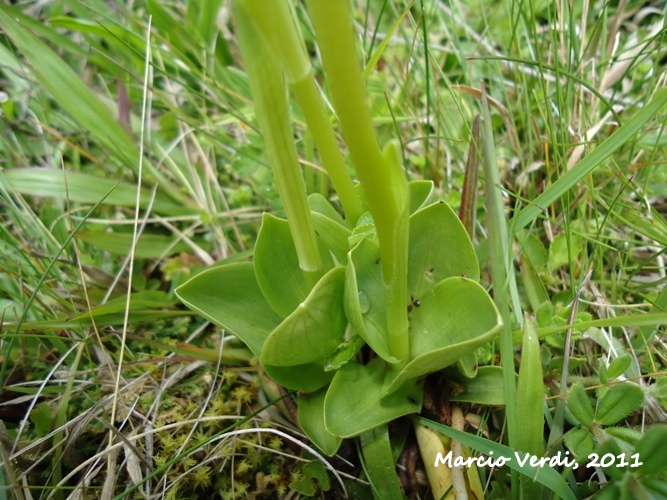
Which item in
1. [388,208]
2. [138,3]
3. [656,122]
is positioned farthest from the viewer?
[138,3]

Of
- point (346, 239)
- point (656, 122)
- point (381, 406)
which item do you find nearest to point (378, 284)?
point (346, 239)

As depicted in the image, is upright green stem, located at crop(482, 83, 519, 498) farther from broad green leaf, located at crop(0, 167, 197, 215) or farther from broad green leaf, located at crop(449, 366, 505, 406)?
broad green leaf, located at crop(0, 167, 197, 215)

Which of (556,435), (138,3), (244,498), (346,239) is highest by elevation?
(138,3)

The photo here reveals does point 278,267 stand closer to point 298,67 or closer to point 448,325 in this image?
point 448,325

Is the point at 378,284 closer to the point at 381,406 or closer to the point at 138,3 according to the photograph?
the point at 381,406

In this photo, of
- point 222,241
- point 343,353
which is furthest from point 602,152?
point 222,241

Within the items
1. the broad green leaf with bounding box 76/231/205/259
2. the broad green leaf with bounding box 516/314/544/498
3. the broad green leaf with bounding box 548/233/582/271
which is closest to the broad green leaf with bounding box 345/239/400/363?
the broad green leaf with bounding box 516/314/544/498
